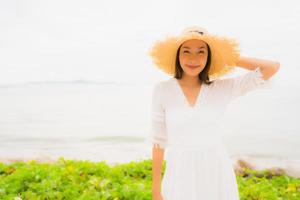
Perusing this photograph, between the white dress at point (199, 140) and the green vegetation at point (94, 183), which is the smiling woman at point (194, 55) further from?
the green vegetation at point (94, 183)

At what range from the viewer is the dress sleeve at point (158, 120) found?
96.0 inches

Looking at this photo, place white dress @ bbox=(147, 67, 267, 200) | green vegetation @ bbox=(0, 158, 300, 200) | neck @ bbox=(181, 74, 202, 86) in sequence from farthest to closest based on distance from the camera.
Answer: green vegetation @ bbox=(0, 158, 300, 200), neck @ bbox=(181, 74, 202, 86), white dress @ bbox=(147, 67, 267, 200)

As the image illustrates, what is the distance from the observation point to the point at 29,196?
3.69m

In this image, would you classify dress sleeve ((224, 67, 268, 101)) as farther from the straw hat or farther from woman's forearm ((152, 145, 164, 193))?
woman's forearm ((152, 145, 164, 193))

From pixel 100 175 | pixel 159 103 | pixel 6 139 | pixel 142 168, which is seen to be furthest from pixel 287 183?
pixel 6 139

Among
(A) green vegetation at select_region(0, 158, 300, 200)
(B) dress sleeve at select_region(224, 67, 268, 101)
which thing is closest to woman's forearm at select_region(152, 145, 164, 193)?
(B) dress sleeve at select_region(224, 67, 268, 101)

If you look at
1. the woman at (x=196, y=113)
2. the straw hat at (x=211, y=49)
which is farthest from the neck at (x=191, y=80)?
the straw hat at (x=211, y=49)

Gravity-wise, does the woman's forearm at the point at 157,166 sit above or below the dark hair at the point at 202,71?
below

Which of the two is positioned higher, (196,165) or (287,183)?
(196,165)

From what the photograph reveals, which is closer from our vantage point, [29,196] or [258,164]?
[29,196]

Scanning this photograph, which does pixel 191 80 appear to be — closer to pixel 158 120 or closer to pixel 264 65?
pixel 158 120

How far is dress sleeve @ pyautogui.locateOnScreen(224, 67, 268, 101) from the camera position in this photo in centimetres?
236

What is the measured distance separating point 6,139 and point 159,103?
5.07m

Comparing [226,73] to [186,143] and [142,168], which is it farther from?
[142,168]
